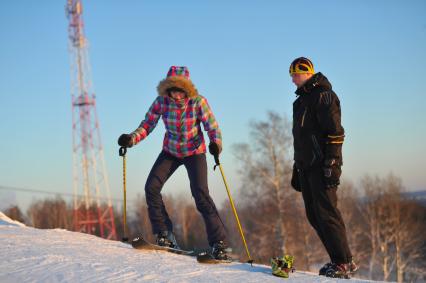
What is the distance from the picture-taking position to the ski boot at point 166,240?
18.5 feet

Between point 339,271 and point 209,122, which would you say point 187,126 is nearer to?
point 209,122

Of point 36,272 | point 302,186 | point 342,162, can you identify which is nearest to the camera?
point 36,272

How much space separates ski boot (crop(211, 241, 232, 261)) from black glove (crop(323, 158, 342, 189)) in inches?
54.0

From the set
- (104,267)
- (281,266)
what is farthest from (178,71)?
(281,266)

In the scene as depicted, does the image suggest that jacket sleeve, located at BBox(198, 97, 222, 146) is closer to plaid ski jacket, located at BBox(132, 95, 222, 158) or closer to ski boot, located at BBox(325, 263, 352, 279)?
plaid ski jacket, located at BBox(132, 95, 222, 158)

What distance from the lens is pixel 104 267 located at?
13.1 feet

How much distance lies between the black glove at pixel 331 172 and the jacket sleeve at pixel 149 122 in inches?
91.4

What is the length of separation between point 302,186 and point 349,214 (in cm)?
2801

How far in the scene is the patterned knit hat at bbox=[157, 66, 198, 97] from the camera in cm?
559

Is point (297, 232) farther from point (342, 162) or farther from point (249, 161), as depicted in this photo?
point (342, 162)

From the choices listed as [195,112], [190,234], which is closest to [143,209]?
[190,234]

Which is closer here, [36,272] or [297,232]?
[36,272]

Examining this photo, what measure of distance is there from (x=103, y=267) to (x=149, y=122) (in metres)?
2.34

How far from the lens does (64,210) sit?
2130 inches
